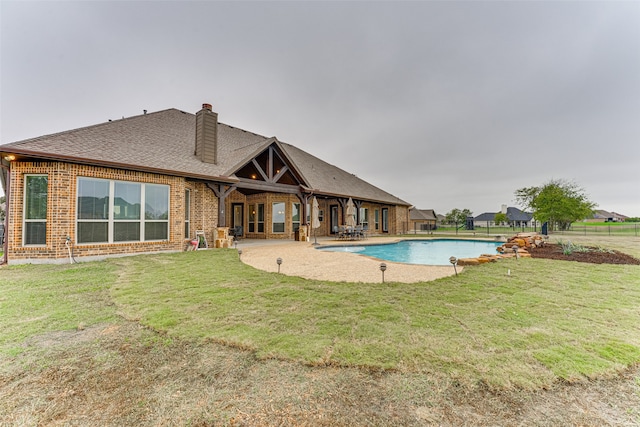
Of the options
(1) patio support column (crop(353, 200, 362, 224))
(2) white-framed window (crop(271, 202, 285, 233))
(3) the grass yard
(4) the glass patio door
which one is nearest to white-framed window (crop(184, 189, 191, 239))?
(3) the grass yard

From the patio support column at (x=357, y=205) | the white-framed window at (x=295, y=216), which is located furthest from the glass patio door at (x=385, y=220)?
the white-framed window at (x=295, y=216)

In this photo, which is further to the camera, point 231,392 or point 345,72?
point 345,72

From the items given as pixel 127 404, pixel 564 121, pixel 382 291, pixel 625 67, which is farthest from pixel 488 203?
pixel 127 404

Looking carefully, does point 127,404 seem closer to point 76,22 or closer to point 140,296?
point 140,296

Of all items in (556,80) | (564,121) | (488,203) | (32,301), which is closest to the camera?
(32,301)

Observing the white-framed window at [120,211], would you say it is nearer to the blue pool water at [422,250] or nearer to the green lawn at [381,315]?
the green lawn at [381,315]

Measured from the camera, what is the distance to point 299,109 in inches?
711

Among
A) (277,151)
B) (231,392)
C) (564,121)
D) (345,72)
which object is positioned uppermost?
(345,72)

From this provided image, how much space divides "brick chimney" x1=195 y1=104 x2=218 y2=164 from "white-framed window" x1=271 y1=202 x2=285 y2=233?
17.7 feet

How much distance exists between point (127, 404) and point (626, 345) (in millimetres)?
4532

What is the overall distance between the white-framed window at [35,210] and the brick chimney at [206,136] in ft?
16.9

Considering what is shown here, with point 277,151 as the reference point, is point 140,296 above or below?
below

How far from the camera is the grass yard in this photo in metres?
1.71

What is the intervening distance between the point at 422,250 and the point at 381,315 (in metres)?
11.4
